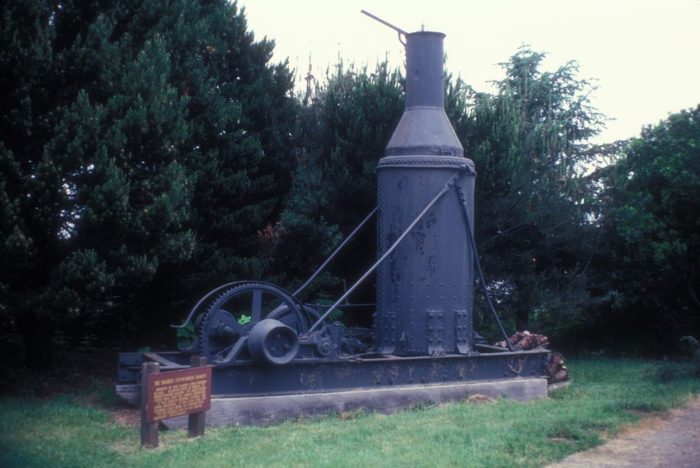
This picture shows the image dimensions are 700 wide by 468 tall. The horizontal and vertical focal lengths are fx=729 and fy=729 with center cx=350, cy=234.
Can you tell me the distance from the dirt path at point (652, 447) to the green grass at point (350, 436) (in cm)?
16

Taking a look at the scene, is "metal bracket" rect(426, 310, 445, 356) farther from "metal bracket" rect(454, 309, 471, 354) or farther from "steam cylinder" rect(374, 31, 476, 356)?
"metal bracket" rect(454, 309, 471, 354)

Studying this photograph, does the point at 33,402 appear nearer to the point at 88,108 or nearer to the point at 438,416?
the point at 88,108

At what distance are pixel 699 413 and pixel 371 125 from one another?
25.4 feet

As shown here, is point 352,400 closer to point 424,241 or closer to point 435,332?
point 435,332

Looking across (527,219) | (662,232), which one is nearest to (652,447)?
(662,232)

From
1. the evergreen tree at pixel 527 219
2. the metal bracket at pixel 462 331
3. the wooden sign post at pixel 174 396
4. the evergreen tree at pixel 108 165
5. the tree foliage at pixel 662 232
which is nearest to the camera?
the wooden sign post at pixel 174 396

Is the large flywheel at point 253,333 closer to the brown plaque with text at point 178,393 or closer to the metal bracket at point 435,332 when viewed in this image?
the brown plaque with text at point 178,393

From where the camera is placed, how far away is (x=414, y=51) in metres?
10.5

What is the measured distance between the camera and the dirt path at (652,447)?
252 inches

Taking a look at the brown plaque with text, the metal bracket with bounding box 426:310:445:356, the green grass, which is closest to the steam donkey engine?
the metal bracket with bounding box 426:310:445:356

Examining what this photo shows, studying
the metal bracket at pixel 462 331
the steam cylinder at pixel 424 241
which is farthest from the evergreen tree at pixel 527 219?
the metal bracket at pixel 462 331

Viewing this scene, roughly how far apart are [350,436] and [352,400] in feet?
5.22

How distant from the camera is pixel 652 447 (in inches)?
276

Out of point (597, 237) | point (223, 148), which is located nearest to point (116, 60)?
point (223, 148)
